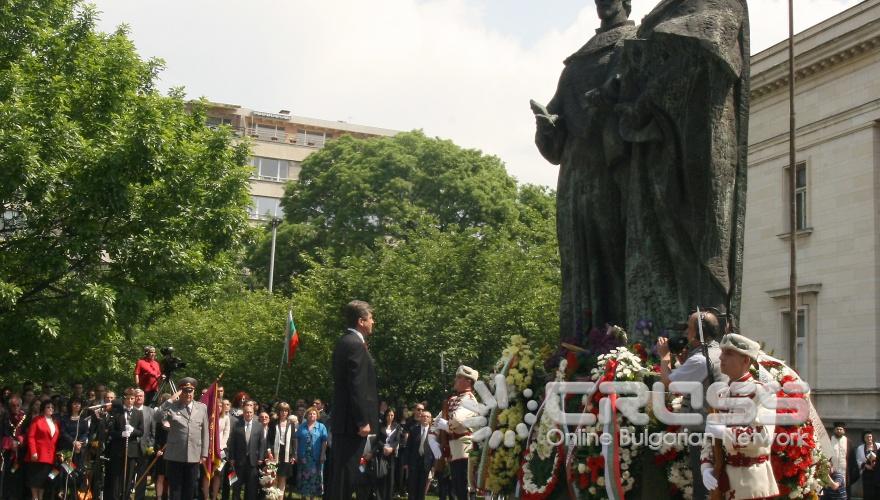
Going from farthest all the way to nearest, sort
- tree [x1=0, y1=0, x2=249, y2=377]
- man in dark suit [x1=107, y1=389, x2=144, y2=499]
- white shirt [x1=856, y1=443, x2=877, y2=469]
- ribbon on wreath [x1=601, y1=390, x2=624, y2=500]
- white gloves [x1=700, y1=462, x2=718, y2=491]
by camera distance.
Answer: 1. white shirt [x1=856, y1=443, x2=877, y2=469]
2. tree [x1=0, y1=0, x2=249, y2=377]
3. man in dark suit [x1=107, y1=389, x2=144, y2=499]
4. ribbon on wreath [x1=601, y1=390, x2=624, y2=500]
5. white gloves [x1=700, y1=462, x2=718, y2=491]

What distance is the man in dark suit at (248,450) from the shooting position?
21.4m

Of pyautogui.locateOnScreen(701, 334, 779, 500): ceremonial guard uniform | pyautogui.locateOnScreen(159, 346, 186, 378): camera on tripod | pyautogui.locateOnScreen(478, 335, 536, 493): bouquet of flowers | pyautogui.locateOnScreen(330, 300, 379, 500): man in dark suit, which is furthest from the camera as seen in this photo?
pyautogui.locateOnScreen(159, 346, 186, 378): camera on tripod

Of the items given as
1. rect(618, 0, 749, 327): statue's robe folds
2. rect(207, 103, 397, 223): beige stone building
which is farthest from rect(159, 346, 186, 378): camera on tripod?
rect(207, 103, 397, 223): beige stone building

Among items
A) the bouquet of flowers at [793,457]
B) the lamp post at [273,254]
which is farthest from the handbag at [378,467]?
the lamp post at [273,254]

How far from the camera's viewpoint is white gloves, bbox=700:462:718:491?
277 inches

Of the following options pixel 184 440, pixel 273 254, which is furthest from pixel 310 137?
pixel 184 440

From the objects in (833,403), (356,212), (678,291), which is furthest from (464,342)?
(678,291)

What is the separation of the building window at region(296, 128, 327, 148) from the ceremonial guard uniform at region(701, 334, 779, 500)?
82.1 metres

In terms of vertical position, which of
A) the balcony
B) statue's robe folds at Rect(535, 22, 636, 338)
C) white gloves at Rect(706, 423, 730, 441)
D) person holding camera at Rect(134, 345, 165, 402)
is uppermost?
the balcony

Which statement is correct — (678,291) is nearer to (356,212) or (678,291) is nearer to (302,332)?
(302,332)

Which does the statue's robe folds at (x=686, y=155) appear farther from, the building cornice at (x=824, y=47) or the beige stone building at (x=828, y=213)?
the building cornice at (x=824, y=47)

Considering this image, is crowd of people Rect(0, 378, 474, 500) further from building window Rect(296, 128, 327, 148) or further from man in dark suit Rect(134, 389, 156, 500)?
building window Rect(296, 128, 327, 148)

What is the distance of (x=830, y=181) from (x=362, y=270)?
1416 cm

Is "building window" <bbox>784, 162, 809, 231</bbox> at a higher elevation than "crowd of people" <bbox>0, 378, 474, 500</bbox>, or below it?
higher
